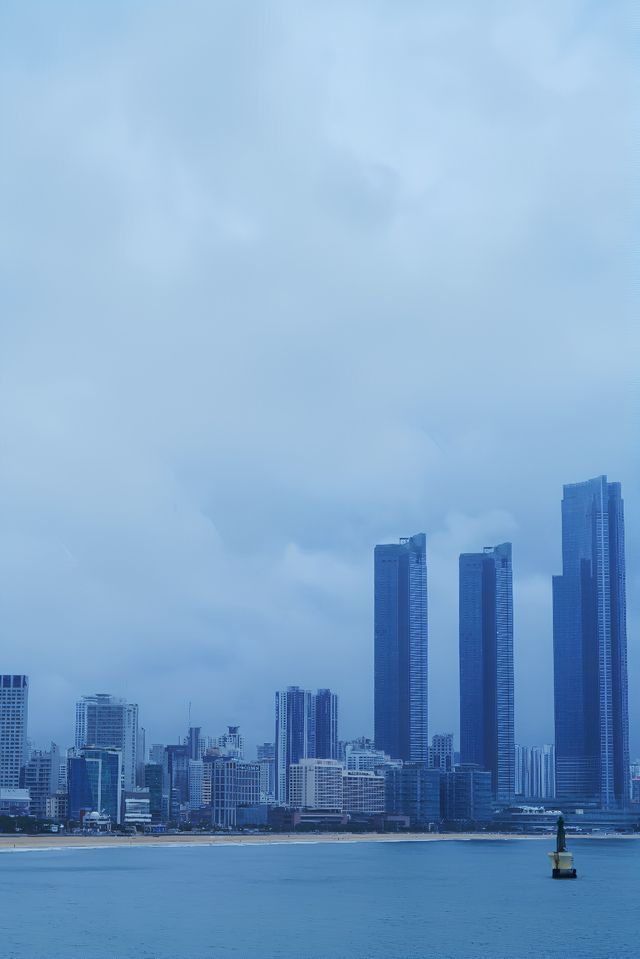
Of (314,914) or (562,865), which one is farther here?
(562,865)

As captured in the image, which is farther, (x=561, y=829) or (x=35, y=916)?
(x=561, y=829)

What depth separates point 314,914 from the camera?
63.0m

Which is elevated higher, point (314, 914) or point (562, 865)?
point (314, 914)

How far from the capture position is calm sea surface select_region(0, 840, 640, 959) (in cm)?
4938

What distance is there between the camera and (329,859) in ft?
454

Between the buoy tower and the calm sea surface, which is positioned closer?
the calm sea surface

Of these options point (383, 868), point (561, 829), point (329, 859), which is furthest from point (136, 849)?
point (561, 829)

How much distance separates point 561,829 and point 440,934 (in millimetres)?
32816

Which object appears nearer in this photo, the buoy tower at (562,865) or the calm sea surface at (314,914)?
the calm sea surface at (314,914)

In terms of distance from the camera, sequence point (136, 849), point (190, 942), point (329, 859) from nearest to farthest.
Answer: point (190, 942) → point (329, 859) → point (136, 849)

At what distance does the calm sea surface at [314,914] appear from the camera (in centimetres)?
4938

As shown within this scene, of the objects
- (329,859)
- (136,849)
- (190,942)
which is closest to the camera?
(190,942)

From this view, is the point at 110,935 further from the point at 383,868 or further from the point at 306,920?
the point at 383,868

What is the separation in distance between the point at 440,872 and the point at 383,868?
24.4 feet
